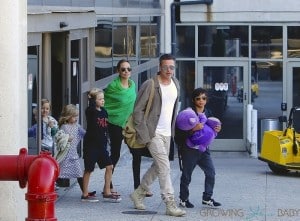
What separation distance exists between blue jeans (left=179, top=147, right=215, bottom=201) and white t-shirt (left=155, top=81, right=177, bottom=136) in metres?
0.48

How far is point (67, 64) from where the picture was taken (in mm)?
13438

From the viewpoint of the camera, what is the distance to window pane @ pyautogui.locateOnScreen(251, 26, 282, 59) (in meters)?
27.5

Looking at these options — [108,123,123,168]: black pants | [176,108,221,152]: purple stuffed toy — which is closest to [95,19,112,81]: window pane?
[108,123,123,168]: black pants

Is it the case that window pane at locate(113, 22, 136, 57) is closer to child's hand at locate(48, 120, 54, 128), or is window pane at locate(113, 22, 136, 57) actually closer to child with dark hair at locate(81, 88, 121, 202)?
child's hand at locate(48, 120, 54, 128)

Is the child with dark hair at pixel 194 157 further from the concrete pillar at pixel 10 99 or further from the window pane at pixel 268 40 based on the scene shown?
the window pane at pixel 268 40

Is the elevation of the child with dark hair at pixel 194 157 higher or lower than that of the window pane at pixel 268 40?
lower

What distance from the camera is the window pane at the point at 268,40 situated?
27453 millimetres

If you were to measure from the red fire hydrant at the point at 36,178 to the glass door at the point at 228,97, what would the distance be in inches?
879

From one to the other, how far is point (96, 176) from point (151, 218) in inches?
149

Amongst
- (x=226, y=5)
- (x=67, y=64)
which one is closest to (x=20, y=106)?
(x=67, y=64)

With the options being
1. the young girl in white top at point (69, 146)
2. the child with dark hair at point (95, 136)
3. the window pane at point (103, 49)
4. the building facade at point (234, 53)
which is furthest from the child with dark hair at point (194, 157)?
the building facade at point (234, 53)

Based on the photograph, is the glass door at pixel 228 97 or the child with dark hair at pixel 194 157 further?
the glass door at pixel 228 97

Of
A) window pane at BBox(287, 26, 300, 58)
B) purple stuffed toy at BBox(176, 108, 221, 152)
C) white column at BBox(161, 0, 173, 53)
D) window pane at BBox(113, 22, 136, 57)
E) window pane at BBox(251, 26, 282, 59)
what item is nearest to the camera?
purple stuffed toy at BBox(176, 108, 221, 152)

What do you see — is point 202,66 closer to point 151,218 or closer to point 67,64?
point 67,64
